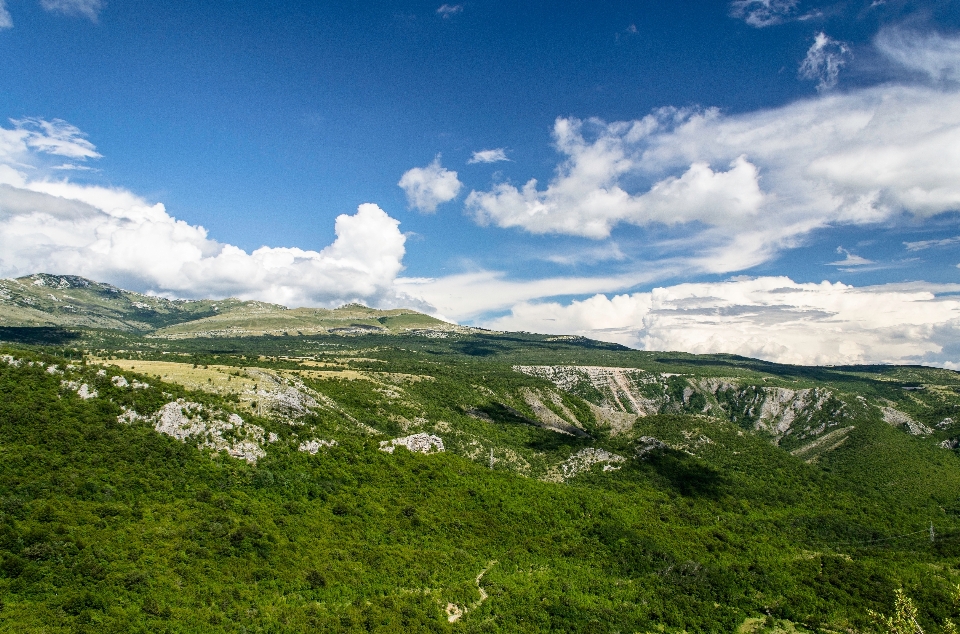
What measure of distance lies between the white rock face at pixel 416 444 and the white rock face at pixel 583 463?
1513 inches

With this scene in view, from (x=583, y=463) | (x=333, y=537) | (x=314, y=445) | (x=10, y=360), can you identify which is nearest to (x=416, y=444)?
(x=314, y=445)

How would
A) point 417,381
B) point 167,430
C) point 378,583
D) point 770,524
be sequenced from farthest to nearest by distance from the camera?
point 417,381, point 770,524, point 167,430, point 378,583

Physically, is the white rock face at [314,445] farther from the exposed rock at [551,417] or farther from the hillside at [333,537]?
the exposed rock at [551,417]

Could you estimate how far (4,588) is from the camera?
33.6 m

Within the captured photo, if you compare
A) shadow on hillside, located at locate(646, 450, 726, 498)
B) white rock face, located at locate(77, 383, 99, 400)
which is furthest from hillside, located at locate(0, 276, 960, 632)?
shadow on hillside, located at locate(646, 450, 726, 498)

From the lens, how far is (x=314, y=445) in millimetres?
75812

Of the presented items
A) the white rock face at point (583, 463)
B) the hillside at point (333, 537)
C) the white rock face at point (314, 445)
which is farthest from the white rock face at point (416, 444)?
the white rock face at point (583, 463)

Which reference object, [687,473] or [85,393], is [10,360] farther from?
[687,473]

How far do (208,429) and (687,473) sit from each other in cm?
11085

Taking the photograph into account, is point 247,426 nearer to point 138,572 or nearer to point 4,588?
point 138,572

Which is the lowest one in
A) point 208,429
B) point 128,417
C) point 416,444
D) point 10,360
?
point 416,444

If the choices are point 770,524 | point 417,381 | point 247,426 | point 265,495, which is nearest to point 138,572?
point 265,495

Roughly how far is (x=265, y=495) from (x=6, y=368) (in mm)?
42007

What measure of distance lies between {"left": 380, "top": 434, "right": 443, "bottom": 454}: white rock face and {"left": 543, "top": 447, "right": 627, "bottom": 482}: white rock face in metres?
38.4
